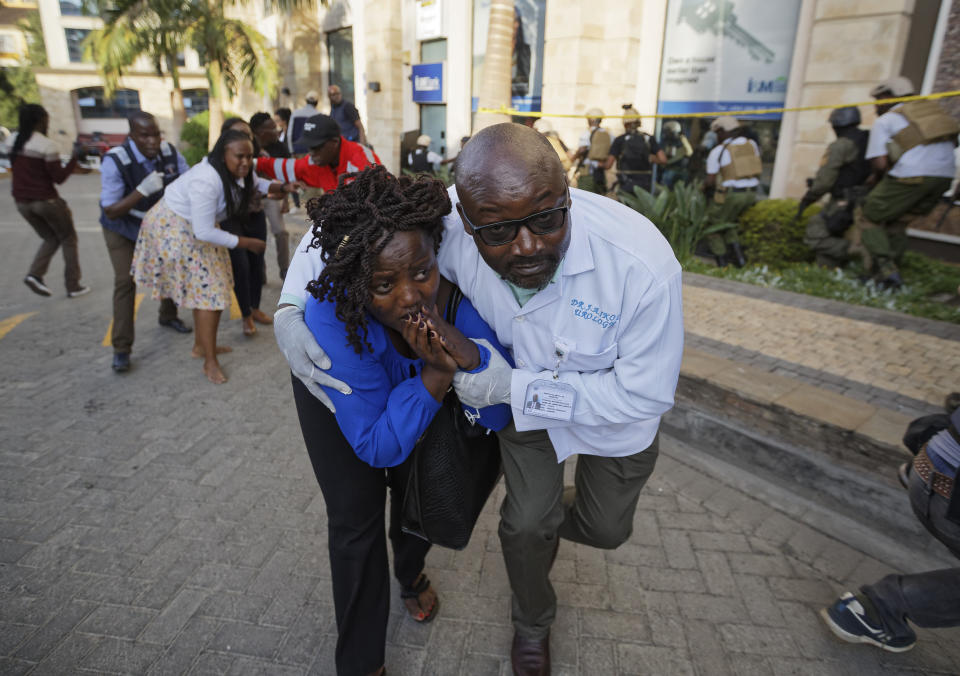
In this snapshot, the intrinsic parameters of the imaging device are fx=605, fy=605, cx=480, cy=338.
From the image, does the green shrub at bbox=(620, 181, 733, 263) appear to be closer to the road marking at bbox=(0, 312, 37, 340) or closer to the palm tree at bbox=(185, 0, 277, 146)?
the road marking at bbox=(0, 312, 37, 340)

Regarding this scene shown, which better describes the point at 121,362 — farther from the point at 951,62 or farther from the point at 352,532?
the point at 951,62

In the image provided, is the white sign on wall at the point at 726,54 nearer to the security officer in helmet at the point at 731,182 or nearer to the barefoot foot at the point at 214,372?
the security officer in helmet at the point at 731,182

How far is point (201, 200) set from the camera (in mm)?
4238

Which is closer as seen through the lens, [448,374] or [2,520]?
[448,374]

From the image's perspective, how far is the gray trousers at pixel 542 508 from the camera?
2168 mm

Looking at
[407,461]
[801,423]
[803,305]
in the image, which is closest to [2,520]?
[407,461]

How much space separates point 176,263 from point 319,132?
142 centimetres

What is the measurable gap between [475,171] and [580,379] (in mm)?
740

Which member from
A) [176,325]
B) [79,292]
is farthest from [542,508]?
[79,292]

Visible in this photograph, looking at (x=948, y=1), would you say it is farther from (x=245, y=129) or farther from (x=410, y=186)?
(x=410, y=186)

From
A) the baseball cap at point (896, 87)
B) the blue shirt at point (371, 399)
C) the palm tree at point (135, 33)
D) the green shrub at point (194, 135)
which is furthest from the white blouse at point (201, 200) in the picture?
the green shrub at point (194, 135)

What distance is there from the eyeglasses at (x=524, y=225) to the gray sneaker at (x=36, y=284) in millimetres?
6804

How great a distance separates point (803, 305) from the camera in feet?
19.4

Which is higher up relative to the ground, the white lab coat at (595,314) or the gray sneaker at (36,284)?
the white lab coat at (595,314)
